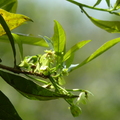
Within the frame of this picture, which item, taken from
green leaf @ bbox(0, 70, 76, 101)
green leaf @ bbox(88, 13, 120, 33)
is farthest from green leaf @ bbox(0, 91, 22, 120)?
green leaf @ bbox(88, 13, 120, 33)

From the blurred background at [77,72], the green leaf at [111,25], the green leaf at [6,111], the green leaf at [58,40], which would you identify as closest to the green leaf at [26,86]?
the green leaf at [6,111]

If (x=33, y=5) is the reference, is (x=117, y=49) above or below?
below

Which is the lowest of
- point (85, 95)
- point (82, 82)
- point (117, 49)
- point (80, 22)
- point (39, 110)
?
point (39, 110)

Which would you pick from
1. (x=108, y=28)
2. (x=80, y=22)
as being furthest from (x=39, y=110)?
(x=108, y=28)

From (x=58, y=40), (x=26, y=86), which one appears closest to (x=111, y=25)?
(x=58, y=40)

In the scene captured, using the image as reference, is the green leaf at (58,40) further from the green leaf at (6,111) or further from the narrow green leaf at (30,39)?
the green leaf at (6,111)

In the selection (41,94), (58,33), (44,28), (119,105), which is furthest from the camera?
(44,28)

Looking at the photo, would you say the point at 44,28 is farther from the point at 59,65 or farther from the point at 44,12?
the point at 59,65

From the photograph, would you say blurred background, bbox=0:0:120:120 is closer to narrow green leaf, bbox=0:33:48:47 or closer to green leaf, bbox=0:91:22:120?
narrow green leaf, bbox=0:33:48:47

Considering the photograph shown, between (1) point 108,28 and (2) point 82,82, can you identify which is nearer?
(1) point 108,28
